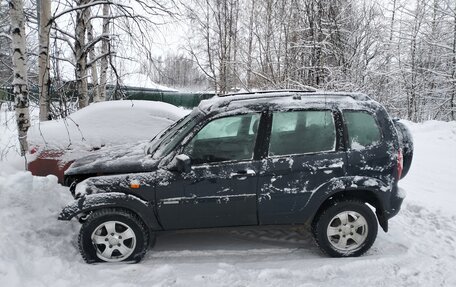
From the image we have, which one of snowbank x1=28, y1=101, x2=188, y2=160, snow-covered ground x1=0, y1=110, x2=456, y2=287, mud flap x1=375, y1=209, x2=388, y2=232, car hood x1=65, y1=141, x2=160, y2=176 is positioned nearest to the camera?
snow-covered ground x1=0, y1=110, x2=456, y2=287

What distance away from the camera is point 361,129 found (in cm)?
418

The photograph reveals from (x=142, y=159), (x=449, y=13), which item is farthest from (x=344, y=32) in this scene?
(x=142, y=159)

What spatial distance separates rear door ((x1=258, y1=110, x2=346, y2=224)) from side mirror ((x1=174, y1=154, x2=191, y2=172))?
0.82 m

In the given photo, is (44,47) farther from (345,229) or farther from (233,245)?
(345,229)

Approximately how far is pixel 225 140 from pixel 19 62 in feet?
16.1

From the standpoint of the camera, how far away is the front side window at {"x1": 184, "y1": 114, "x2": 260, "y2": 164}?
13.0 ft

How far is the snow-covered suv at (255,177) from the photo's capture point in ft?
12.8

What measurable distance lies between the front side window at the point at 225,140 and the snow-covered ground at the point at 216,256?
0.88 meters

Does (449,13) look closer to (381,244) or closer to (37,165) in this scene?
(381,244)

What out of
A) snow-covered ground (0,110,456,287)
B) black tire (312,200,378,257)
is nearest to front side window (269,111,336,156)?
black tire (312,200,378,257)

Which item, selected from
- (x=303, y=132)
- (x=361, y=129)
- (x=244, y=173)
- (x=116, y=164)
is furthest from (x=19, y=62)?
(x=361, y=129)

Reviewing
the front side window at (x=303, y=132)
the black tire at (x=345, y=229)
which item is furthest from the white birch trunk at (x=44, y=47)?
the black tire at (x=345, y=229)

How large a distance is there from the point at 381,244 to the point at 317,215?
3.24 feet

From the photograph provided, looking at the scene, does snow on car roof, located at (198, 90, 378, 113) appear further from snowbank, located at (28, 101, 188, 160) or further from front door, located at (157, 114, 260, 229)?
snowbank, located at (28, 101, 188, 160)
